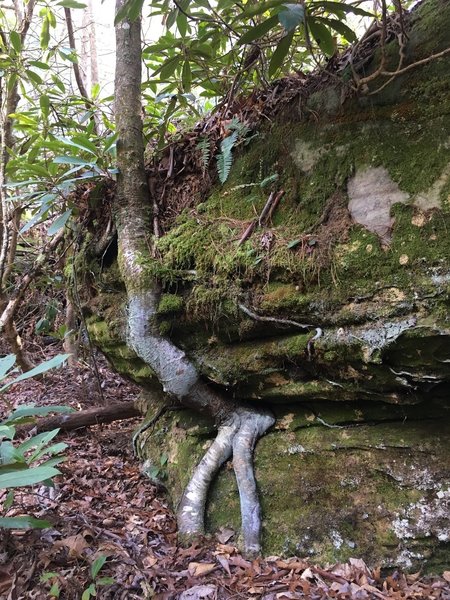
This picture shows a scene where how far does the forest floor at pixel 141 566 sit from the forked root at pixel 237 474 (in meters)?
0.13

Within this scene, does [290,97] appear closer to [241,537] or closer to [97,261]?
[97,261]

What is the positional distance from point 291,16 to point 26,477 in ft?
8.22

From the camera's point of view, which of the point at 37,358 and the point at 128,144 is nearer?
the point at 128,144

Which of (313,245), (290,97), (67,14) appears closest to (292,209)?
(313,245)

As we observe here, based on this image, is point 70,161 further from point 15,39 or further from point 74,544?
point 74,544

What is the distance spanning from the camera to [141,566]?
2.31 metres

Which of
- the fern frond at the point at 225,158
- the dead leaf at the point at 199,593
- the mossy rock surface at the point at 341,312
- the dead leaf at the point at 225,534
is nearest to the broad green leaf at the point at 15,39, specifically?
the fern frond at the point at 225,158

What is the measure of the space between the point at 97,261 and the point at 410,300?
2779 millimetres

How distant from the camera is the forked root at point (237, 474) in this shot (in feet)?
8.27

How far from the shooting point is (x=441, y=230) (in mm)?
2129

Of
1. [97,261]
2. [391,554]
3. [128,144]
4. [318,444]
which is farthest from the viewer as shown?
[97,261]

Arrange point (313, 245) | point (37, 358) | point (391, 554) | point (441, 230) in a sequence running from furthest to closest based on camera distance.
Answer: point (37, 358) → point (313, 245) → point (391, 554) → point (441, 230)

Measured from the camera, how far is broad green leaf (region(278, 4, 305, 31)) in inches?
71.3

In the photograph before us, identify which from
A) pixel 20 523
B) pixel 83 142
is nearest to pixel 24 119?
pixel 83 142
